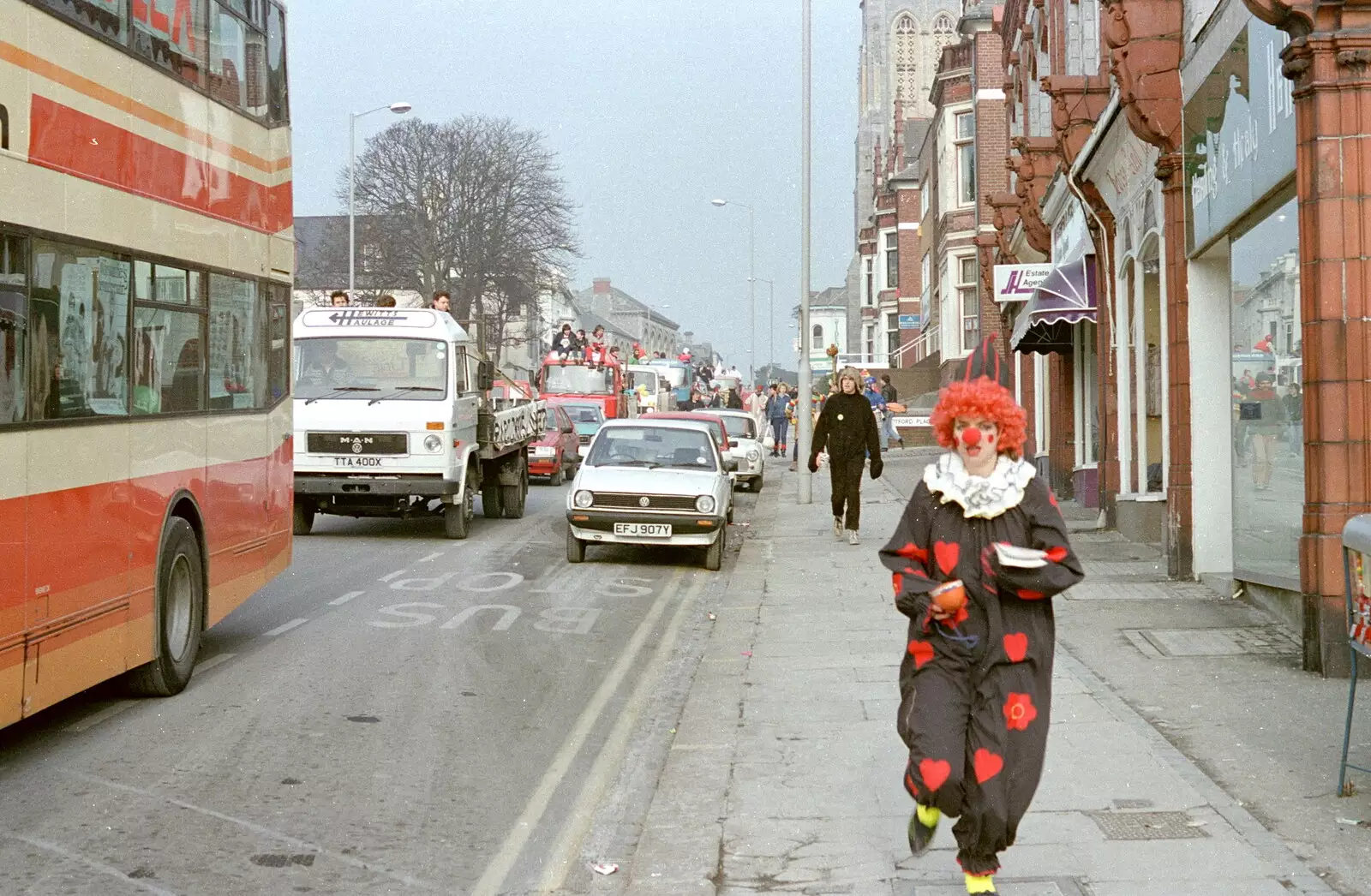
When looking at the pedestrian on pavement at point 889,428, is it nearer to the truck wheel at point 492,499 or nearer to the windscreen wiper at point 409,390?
the truck wheel at point 492,499

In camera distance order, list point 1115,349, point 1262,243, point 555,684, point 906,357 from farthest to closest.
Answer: point 906,357 → point 1115,349 → point 1262,243 → point 555,684

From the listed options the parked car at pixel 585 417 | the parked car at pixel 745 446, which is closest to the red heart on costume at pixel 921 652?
the parked car at pixel 745 446

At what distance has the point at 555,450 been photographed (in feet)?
99.1

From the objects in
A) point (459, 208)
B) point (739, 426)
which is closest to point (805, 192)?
point (739, 426)

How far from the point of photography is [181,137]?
9.20 metres

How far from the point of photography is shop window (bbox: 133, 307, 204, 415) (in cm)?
861

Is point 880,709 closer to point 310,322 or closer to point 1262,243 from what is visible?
point 1262,243

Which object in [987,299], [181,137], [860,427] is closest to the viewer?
[181,137]

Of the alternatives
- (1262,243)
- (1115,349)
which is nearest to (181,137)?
(1262,243)

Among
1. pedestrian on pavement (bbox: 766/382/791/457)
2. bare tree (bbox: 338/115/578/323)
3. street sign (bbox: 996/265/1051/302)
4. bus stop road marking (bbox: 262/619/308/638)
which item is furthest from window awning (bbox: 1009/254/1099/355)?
bare tree (bbox: 338/115/578/323)

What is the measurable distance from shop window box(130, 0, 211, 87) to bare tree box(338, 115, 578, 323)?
175 feet

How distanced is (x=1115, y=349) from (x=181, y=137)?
13318 mm

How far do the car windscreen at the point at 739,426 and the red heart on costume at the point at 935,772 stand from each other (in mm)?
24930

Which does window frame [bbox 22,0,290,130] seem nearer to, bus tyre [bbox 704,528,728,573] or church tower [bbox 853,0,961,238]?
bus tyre [bbox 704,528,728,573]
